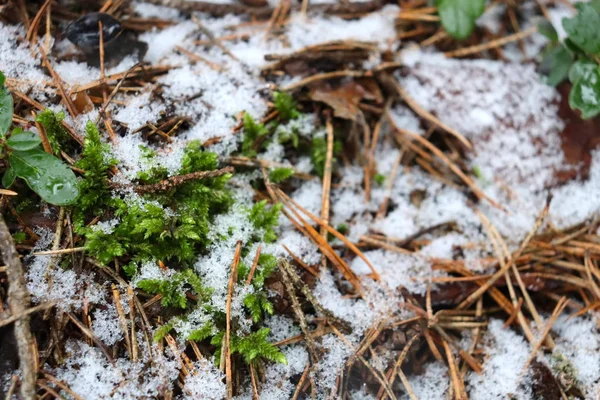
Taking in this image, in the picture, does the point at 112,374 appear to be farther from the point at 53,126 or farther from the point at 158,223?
the point at 53,126

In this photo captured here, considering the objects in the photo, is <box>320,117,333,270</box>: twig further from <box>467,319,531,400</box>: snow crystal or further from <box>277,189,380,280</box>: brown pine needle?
<box>467,319,531,400</box>: snow crystal

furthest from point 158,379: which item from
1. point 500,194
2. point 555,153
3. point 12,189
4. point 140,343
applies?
point 555,153

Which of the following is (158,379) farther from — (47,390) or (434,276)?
(434,276)

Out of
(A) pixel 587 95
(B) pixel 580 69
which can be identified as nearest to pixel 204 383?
Answer: (A) pixel 587 95

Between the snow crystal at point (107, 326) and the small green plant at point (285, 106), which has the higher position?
the small green plant at point (285, 106)

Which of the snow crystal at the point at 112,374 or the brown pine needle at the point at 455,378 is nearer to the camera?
the snow crystal at the point at 112,374

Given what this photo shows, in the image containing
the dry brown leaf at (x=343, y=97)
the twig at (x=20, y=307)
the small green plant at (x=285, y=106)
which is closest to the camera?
the twig at (x=20, y=307)

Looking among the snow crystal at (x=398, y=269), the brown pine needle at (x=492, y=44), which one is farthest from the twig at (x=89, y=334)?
the brown pine needle at (x=492, y=44)

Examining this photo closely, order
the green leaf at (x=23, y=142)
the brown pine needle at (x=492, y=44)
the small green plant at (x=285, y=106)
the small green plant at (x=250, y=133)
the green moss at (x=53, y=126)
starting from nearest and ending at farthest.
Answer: the green leaf at (x=23, y=142)
the green moss at (x=53, y=126)
the small green plant at (x=250, y=133)
the small green plant at (x=285, y=106)
the brown pine needle at (x=492, y=44)

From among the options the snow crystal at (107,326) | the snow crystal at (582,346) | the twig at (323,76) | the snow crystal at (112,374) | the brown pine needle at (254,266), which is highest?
the twig at (323,76)

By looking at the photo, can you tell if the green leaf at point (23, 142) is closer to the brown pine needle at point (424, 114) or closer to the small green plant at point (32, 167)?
the small green plant at point (32, 167)
